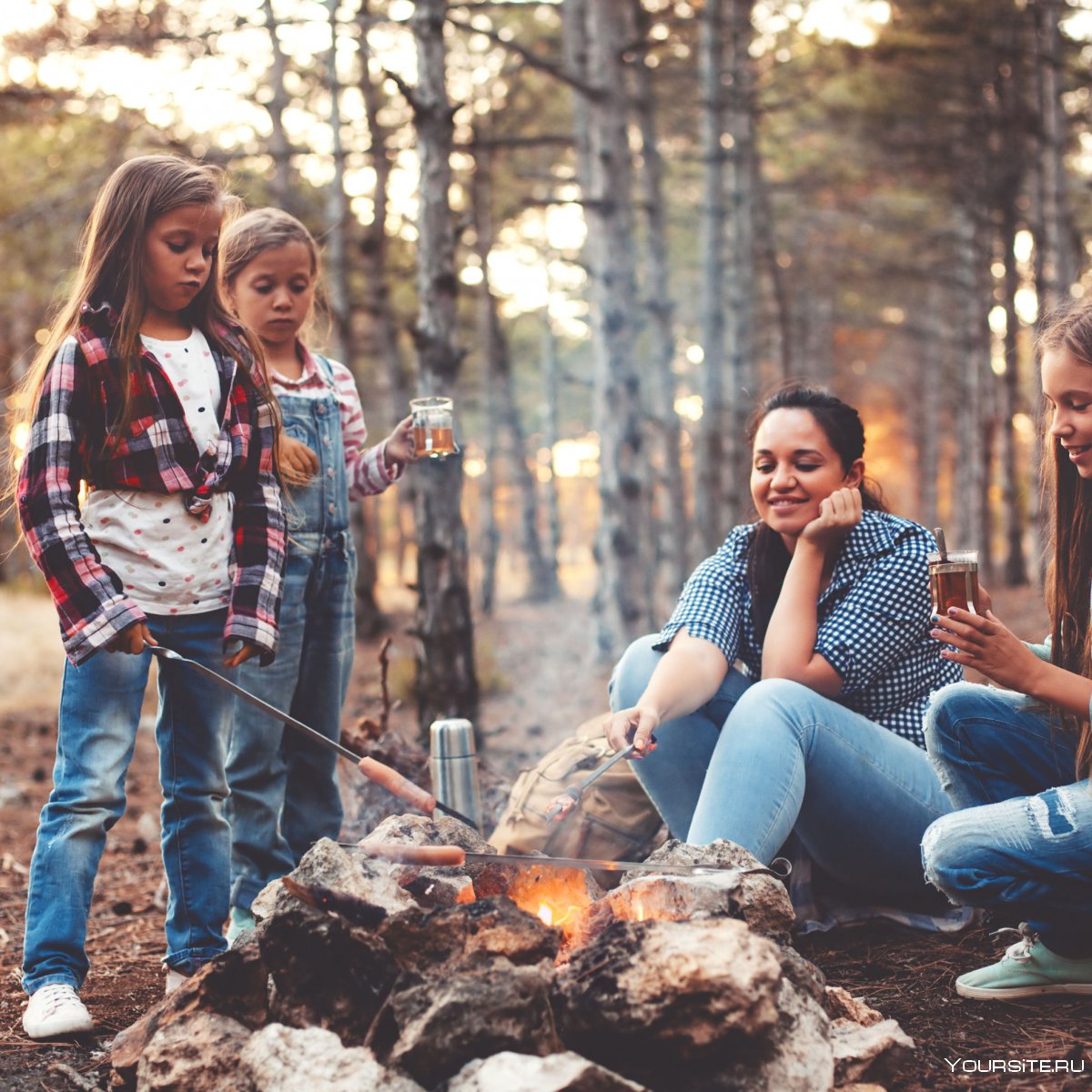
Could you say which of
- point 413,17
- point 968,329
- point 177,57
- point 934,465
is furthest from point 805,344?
point 413,17

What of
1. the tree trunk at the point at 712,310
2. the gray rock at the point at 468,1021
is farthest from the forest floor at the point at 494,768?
the tree trunk at the point at 712,310

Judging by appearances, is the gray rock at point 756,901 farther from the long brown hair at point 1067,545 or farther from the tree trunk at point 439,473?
the tree trunk at point 439,473

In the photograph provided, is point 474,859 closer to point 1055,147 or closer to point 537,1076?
point 537,1076

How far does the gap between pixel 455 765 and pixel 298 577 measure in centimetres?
76

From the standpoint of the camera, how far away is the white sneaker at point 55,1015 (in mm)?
2455

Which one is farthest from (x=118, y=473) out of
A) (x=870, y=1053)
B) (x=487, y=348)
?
(x=487, y=348)

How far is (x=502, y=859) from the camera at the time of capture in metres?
2.39

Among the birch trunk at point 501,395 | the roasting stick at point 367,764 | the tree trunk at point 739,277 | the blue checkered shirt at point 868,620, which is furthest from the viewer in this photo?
the birch trunk at point 501,395

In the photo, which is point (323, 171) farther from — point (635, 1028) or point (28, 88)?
point (635, 1028)

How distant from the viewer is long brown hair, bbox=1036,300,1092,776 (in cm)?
254

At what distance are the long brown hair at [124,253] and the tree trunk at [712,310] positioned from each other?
9.11 meters

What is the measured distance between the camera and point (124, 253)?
112 inches

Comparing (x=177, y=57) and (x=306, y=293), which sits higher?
(x=177, y=57)

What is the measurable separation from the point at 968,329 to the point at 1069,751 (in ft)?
53.6
